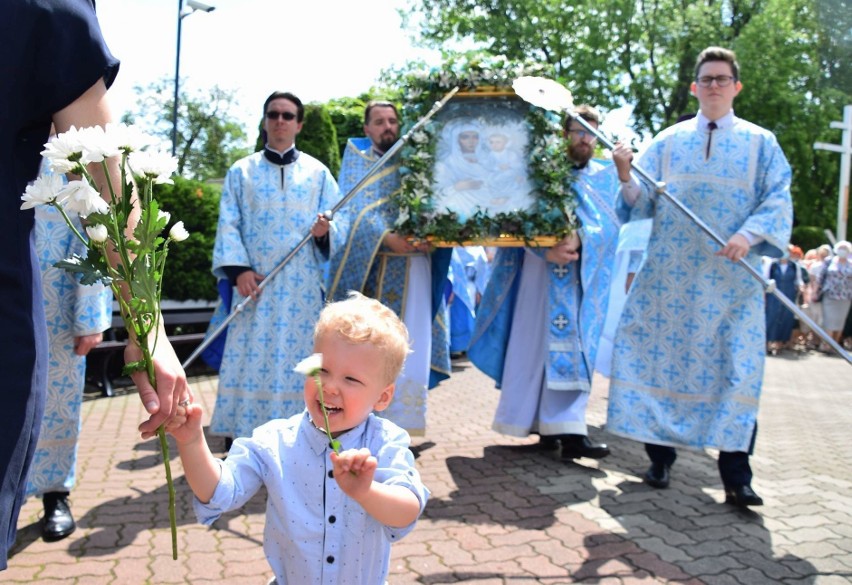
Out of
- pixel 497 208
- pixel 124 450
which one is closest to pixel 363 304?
pixel 497 208

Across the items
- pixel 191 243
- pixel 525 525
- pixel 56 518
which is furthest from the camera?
pixel 191 243

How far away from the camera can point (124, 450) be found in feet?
21.4

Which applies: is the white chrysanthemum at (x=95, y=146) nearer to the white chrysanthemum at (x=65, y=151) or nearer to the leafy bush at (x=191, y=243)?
the white chrysanthemum at (x=65, y=151)

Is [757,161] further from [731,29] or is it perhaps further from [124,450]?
[731,29]

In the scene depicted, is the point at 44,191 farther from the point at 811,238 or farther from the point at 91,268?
the point at 811,238

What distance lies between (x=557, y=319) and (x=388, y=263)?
1285 millimetres

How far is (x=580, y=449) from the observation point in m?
6.18

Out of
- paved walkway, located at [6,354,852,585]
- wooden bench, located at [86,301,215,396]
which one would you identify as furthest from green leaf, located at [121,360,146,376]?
wooden bench, located at [86,301,215,396]

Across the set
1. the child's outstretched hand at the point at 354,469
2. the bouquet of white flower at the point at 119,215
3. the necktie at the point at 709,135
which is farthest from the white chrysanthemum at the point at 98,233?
the necktie at the point at 709,135

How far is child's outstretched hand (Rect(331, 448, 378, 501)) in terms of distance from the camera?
1786mm

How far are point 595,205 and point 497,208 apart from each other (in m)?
1.16

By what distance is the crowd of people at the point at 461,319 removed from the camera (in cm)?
225

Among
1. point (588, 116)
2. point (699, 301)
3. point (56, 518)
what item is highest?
point (588, 116)

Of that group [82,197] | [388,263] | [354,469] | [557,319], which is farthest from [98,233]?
[557,319]
